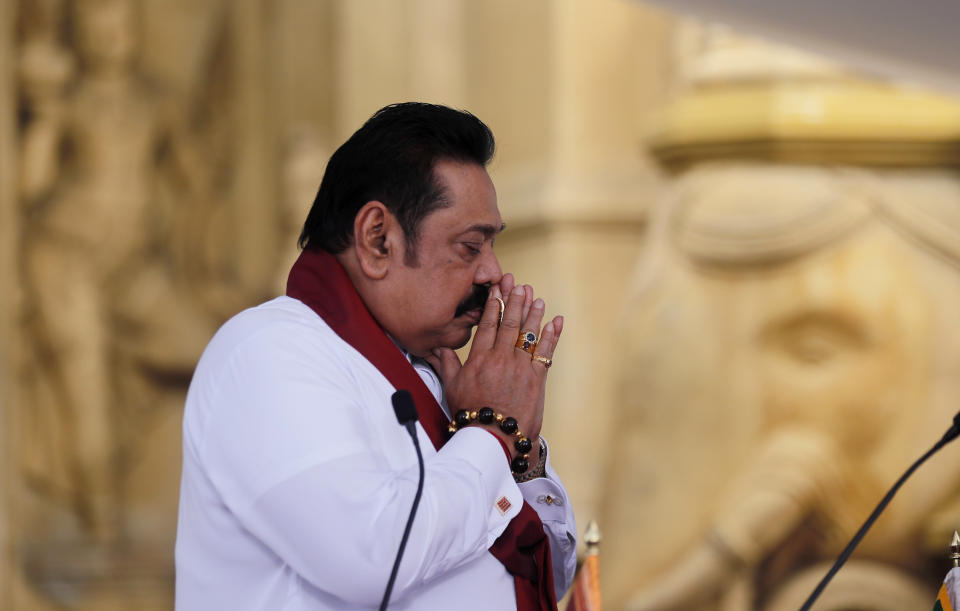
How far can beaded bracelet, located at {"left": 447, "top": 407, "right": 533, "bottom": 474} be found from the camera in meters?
1.90

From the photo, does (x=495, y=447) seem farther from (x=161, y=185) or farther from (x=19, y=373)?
(x=161, y=185)

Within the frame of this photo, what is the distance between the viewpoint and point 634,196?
20.0 ft

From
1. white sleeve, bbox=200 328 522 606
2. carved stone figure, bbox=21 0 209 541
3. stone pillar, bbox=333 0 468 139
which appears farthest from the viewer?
carved stone figure, bbox=21 0 209 541

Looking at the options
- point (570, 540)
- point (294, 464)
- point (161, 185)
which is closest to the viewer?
point (294, 464)

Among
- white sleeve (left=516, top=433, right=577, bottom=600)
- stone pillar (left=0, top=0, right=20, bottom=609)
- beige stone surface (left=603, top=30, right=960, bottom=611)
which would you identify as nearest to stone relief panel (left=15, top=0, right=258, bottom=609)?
stone pillar (left=0, top=0, right=20, bottom=609)

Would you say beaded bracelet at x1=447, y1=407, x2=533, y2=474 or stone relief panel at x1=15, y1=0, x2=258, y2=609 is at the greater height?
beaded bracelet at x1=447, y1=407, x2=533, y2=474

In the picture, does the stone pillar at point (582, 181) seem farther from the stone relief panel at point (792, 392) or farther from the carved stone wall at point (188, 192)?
the stone relief panel at point (792, 392)

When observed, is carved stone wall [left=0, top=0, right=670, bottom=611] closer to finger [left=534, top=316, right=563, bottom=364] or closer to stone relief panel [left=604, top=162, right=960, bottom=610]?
stone relief panel [left=604, top=162, right=960, bottom=610]

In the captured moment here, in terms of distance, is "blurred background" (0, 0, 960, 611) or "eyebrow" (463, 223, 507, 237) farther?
"blurred background" (0, 0, 960, 611)

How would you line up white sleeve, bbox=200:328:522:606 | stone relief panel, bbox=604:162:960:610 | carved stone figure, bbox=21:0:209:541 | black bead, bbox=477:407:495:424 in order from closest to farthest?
white sleeve, bbox=200:328:522:606
black bead, bbox=477:407:495:424
stone relief panel, bbox=604:162:960:610
carved stone figure, bbox=21:0:209:541

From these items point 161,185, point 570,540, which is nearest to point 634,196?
point 161,185

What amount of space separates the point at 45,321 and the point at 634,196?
274 centimetres

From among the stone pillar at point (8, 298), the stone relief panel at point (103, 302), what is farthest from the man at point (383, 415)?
the stone relief panel at point (103, 302)

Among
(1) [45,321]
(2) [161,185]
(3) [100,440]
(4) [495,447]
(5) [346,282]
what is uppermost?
(5) [346,282]
